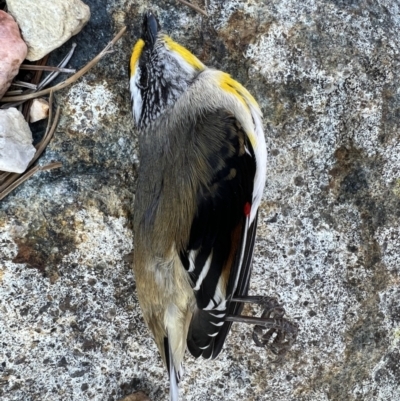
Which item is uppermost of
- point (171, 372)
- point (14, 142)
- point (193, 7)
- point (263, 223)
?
point (193, 7)

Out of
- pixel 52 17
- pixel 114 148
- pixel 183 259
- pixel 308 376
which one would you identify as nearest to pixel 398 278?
pixel 308 376

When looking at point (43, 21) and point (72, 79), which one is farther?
point (72, 79)

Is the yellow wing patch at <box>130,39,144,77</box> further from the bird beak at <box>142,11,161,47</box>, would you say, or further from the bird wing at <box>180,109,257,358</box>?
the bird wing at <box>180,109,257,358</box>

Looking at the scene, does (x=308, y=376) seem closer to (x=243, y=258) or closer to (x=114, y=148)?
(x=243, y=258)

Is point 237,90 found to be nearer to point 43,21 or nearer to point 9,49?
point 43,21

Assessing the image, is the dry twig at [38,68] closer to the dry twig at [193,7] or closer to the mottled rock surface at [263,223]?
the mottled rock surface at [263,223]

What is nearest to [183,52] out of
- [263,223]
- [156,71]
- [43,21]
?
[156,71]

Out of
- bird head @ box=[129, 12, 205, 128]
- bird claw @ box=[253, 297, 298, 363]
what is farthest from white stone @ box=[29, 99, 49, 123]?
bird claw @ box=[253, 297, 298, 363]

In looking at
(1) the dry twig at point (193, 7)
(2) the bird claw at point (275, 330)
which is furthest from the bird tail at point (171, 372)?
(1) the dry twig at point (193, 7)
